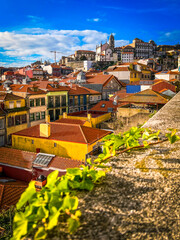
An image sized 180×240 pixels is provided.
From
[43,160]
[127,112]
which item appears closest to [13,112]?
[43,160]

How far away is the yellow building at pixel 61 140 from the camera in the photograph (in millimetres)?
18906

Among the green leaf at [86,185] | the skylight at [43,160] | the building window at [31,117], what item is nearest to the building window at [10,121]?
the building window at [31,117]

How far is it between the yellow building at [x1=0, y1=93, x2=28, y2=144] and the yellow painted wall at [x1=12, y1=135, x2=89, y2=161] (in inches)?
222

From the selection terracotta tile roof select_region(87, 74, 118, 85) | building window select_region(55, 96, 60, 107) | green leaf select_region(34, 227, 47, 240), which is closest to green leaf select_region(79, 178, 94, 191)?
green leaf select_region(34, 227, 47, 240)

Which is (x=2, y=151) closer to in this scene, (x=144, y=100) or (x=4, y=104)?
(x=4, y=104)

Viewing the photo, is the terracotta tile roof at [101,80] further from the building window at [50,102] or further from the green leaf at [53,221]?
the green leaf at [53,221]

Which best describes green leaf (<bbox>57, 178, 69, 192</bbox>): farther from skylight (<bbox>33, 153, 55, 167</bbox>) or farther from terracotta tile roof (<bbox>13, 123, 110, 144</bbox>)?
terracotta tile roof (<bbox>13, 123, 110, 144</bbox>)

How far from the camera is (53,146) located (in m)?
20.1

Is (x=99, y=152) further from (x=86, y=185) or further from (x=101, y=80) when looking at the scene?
(x=101, y=80)

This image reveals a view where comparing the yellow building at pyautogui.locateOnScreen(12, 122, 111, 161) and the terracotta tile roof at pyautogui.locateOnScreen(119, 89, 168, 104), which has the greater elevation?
the terracotta tile roof at pyautogui.locateOnScreen(119, 89, 168, 104)

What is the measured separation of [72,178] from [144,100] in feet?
69.4

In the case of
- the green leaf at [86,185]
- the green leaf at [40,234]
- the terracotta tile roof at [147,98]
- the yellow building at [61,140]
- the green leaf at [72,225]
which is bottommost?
the yellow building at [61,140]

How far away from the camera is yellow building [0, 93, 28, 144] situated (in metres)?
27.2

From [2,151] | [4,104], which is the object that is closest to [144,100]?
[2,151]
